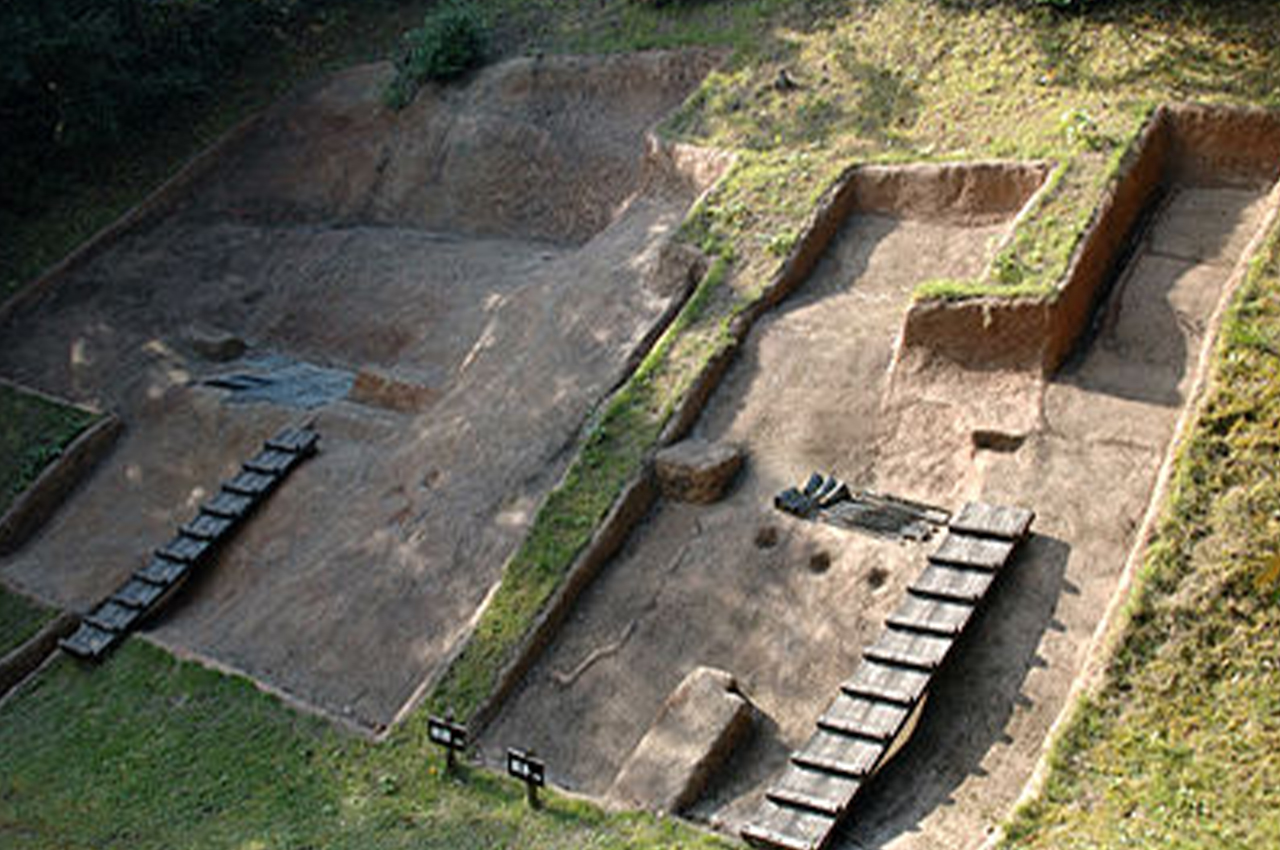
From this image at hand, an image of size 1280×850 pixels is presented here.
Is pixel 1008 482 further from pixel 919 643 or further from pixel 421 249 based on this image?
pixel 421 249

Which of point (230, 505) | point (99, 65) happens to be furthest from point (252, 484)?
point (99, 65)

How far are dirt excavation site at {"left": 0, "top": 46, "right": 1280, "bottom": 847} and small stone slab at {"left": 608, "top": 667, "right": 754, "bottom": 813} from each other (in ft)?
0.12

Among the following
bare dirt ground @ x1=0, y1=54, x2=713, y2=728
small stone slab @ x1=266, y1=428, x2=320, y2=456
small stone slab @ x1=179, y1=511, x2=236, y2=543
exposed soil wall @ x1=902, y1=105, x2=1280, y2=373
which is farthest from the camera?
small stone slab @ x1=266, y1=428, x2=320, y2=456

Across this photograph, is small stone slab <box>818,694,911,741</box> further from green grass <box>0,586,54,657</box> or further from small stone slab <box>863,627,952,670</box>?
green grass <box>0,586,54,657</box>

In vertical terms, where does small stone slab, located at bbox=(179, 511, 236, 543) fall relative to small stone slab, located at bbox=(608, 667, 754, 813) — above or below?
below

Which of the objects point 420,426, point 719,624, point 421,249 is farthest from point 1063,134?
point 421,249

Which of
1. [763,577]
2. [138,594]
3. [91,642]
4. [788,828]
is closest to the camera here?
[788,828]

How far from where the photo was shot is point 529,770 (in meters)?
13.2

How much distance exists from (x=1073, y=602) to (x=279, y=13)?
74.7ft

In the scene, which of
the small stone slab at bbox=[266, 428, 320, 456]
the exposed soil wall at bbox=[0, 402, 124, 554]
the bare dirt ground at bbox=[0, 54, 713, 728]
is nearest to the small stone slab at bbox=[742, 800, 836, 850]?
the bare dirt ground at bbox=[0, 54, 713, 728]

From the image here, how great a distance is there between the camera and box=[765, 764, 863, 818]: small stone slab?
11945mm

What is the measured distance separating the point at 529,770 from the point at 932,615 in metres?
3.94

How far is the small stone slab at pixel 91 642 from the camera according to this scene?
59.3 ft

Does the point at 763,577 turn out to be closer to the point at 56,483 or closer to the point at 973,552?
the point at 973,552
